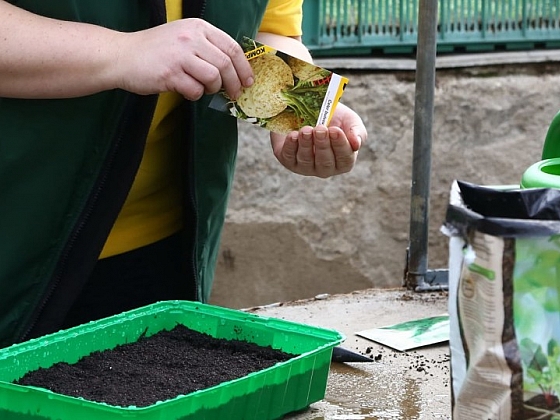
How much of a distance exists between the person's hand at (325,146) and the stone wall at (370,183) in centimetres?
160

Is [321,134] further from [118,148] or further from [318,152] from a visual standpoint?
[118,148]

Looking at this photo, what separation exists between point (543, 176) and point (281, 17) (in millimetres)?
664

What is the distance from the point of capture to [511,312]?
0.82 metres

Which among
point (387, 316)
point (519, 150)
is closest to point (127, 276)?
point (387, 316)

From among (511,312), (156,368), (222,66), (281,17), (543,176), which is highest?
(281,17)

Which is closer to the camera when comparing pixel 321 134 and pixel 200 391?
pixel 200 391

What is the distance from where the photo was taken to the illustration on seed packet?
128 cm

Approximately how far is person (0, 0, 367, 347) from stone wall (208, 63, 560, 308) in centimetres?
152

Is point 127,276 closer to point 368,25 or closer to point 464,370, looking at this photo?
point 464,370

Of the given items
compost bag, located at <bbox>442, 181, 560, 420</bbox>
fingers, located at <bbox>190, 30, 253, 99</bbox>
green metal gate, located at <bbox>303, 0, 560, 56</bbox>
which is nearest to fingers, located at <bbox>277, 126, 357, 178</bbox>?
fingers, located at <bbox>190, 30, 253, 99</bbox>

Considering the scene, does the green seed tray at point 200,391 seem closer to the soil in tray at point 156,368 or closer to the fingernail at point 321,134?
the soil in tray at point 156,368

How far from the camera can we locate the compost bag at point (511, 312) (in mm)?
812

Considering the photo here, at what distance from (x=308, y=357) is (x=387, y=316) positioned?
668mm

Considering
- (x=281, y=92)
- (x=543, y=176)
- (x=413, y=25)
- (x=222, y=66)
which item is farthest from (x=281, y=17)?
(x=413, y=25)
